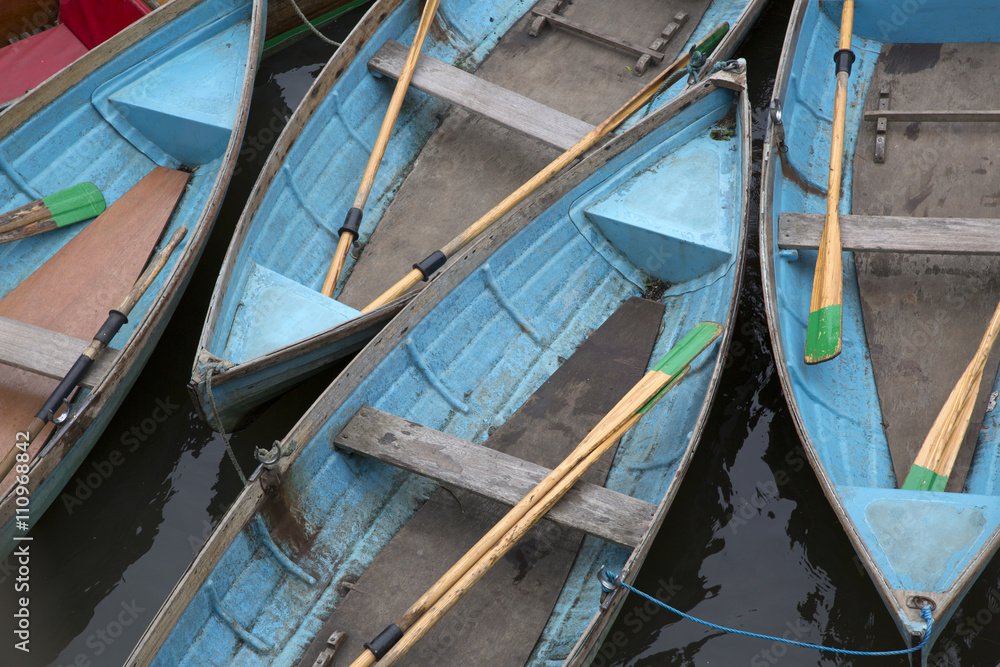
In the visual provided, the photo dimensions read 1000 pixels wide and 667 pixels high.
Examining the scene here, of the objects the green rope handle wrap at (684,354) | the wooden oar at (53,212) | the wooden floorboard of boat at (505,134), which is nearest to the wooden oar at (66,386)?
the wooden oar at (53,212)

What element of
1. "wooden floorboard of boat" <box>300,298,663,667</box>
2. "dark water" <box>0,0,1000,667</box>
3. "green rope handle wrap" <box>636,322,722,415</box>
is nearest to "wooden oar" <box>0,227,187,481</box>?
"dark water" <box>0,0,1000,667</box>

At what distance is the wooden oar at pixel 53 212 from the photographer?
207 inches

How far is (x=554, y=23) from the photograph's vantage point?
6930 millimetres

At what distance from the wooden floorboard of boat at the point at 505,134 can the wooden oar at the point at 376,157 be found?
26cm

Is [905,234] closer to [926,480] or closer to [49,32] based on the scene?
[926,480]

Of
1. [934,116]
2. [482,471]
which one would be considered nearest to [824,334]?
[482,471]

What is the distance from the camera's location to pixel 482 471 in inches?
162

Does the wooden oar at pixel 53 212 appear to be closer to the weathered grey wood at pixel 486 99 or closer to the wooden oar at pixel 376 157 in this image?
the wooden oar at pixel 376 157

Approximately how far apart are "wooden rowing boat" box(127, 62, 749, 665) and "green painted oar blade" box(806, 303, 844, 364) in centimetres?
42

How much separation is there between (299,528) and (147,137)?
3351 millimetres

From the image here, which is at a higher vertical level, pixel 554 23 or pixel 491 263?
pixel 554 23

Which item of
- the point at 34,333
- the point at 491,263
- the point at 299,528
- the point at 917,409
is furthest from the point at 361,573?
the point at 917,409

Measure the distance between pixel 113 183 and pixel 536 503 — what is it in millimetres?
3821

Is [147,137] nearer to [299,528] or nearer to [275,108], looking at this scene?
[275,108]
